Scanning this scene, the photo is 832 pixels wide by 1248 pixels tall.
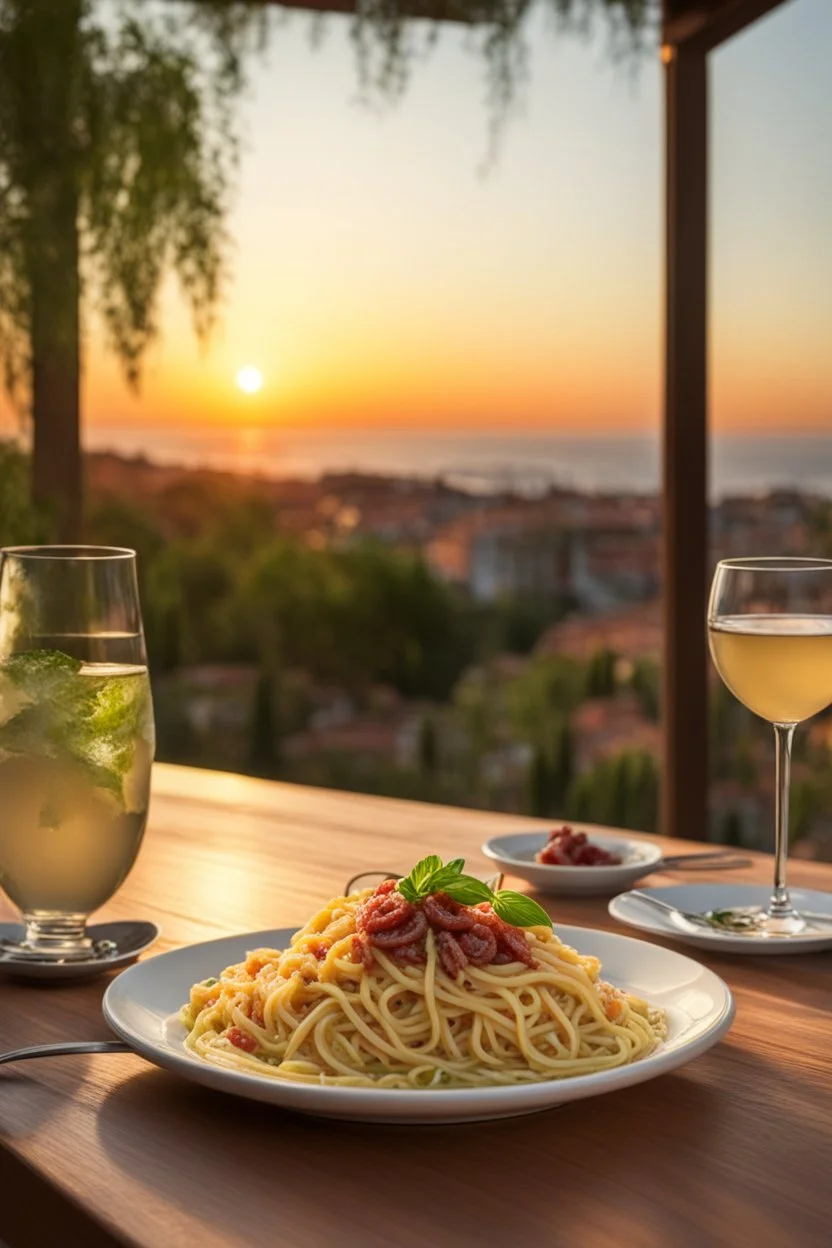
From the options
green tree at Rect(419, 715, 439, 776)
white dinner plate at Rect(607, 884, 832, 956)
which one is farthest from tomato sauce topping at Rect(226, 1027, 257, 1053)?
green tree at Rect(419, 715, 439, 776)

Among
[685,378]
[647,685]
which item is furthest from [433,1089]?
[647,685]

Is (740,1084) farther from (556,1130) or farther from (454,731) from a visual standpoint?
(454,731)

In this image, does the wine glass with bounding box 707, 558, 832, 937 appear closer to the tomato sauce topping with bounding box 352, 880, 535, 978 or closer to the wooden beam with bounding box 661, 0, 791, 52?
the tomato sauce topping with bounding box 352, 880, 535, 978

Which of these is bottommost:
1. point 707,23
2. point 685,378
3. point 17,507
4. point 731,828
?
point 731,828

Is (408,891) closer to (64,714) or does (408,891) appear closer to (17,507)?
(64,714)

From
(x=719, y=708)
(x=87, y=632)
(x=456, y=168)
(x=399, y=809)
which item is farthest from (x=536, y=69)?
(x=87, y=632)

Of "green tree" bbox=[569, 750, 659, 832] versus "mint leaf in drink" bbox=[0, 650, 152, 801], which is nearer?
"mint leaf in drink" bbox=[0, 650, 152, 801]

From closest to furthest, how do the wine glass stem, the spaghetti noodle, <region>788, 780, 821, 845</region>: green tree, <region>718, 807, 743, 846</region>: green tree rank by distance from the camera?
1. the spaghetti noodle
2. the wine glass stem
3. <region>788, 780, 821, 845</region>: green tree
4. <region>718, 807, 743, 846</region>: green tree
